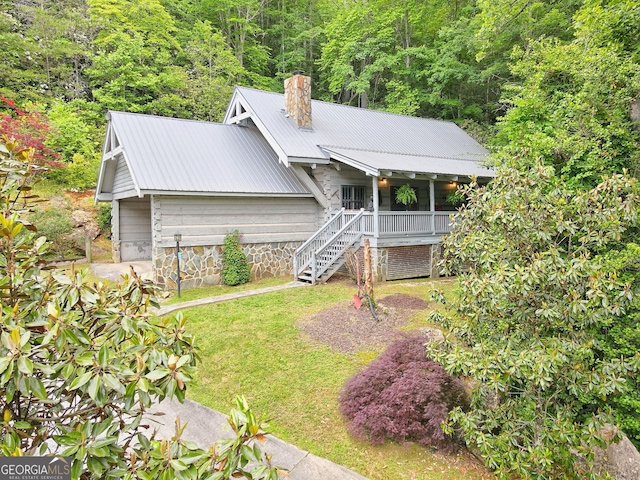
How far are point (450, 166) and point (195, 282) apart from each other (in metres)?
11.0

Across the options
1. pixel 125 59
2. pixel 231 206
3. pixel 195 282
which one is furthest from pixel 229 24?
pixel 195 282

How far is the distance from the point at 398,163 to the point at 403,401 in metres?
10.4

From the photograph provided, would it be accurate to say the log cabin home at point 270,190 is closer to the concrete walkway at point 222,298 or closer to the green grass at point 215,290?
the green grass at point 215,290

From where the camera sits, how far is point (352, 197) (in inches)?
603

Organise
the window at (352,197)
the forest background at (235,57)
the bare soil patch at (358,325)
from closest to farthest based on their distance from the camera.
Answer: the bare soil patch at (358,325)
the window at (352,197)
the forest background at (235,57)

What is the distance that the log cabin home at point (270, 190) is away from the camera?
12117mm

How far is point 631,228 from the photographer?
427cm

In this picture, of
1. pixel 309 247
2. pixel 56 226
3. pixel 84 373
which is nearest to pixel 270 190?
pixel 309 247

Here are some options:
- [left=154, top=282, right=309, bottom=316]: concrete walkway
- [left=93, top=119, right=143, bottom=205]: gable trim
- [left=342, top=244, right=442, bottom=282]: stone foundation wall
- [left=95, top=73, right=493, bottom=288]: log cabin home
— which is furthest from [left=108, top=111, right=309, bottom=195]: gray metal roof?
[left=342, top=244, right=442, bottom=282]: stone foundation wall

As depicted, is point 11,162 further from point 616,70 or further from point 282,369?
point 616,70

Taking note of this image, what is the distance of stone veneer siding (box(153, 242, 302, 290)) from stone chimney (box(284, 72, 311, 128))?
17.1 ft

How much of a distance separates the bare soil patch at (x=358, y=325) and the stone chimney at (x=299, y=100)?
9046mm

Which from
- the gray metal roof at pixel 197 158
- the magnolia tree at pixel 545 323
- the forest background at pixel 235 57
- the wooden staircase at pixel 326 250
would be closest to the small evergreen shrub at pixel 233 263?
the gray metal roof at pixel 197 158

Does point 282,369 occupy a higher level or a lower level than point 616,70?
lower
